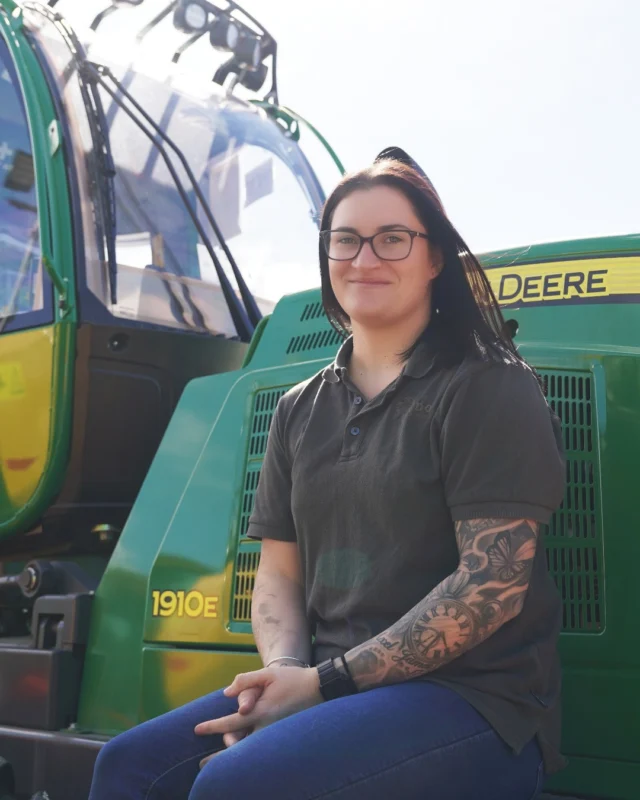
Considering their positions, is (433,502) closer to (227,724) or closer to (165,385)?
(227,724)

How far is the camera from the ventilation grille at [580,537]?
2221mm

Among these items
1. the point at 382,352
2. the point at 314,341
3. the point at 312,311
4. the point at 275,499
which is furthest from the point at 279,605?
the point at 312,311

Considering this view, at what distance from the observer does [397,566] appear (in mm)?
1907

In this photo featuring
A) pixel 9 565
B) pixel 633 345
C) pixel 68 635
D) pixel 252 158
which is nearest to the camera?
pixel 633 345

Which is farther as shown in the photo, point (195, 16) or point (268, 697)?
point (195, 16)

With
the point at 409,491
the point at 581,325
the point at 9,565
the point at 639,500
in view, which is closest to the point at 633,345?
the point at 581,325

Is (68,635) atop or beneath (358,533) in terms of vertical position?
beneath

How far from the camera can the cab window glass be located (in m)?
3.60

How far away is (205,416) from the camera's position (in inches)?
119

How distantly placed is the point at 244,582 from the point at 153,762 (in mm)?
716

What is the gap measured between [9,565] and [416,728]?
2.49 metres

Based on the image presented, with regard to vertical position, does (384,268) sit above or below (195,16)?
below

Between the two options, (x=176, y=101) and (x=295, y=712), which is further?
(x=176, y=101)

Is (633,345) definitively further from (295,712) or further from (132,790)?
(132,790)
